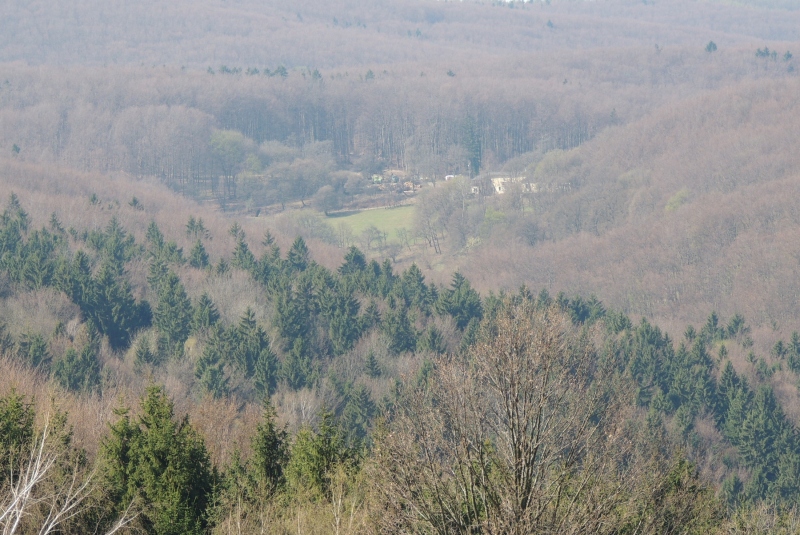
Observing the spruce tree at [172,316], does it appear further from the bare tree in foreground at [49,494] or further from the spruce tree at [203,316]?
the bare tree in foreground at [49,494]

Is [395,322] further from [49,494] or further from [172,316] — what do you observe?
[49,494]

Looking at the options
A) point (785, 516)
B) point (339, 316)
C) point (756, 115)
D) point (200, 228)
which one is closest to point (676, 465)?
point (785, 516)

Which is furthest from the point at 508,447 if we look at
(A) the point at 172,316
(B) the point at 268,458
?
(A) the point at 172,316

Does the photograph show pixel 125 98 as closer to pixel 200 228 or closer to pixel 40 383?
pixel 200 228

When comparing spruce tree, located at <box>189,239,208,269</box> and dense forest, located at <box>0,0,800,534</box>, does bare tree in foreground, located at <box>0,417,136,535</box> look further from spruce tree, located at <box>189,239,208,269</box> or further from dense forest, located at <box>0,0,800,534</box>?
spruce tree, located at <box>189,239,208,269</box>

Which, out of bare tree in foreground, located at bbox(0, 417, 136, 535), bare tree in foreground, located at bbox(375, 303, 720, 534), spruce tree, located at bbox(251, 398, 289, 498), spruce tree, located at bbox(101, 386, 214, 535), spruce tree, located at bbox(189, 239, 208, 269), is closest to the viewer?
bare tree in foreground, located at bbox(375, 303, 720, 534)

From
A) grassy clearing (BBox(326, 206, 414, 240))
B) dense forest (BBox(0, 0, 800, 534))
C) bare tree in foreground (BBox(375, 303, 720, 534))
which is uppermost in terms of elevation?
bare tree in foreground (BBox(375, 303, 720, 534))

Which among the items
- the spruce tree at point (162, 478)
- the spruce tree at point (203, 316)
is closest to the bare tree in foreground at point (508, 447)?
the spruce tree at point (162, 478)

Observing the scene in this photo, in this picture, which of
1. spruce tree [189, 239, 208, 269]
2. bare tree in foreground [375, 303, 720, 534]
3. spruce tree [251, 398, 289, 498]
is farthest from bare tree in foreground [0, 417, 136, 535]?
spruce tree [189, 239, 208, 269]
